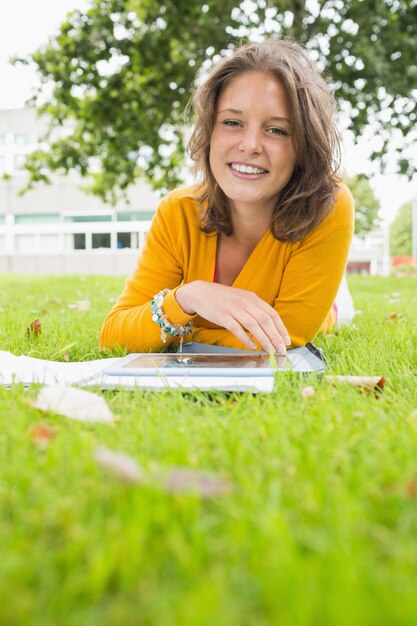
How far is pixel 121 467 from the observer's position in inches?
32.0

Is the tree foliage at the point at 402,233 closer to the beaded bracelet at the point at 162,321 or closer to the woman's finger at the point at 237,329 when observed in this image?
the beaded bracelet at the point at 162,321

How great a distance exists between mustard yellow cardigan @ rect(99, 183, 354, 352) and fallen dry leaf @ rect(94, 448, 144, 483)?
1.39 m

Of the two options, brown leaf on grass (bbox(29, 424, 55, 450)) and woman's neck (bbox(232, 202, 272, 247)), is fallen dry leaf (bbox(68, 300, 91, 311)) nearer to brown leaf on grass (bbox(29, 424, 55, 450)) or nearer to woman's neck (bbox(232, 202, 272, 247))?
woman's neck (bbox(232, 202, 272, 247))

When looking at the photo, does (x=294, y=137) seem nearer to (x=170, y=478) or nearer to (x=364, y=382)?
(x=364, y=382)

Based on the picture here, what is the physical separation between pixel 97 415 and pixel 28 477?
346mm

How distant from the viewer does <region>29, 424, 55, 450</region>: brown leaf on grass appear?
1.03m

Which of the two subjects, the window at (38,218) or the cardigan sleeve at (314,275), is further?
the window at (38,218)

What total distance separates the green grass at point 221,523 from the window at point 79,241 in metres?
27.4

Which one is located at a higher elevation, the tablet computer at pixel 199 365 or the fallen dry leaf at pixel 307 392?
the fallen dry leaf at pixel 307 392

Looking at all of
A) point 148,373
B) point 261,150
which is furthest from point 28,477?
point 261,150

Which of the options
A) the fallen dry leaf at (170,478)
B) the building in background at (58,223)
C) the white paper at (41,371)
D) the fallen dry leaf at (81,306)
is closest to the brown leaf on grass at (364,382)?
the white paper at (41,371)

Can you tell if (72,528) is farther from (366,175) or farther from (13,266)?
(13,266)

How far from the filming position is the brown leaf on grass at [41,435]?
1.03 m

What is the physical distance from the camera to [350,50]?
6117mm
